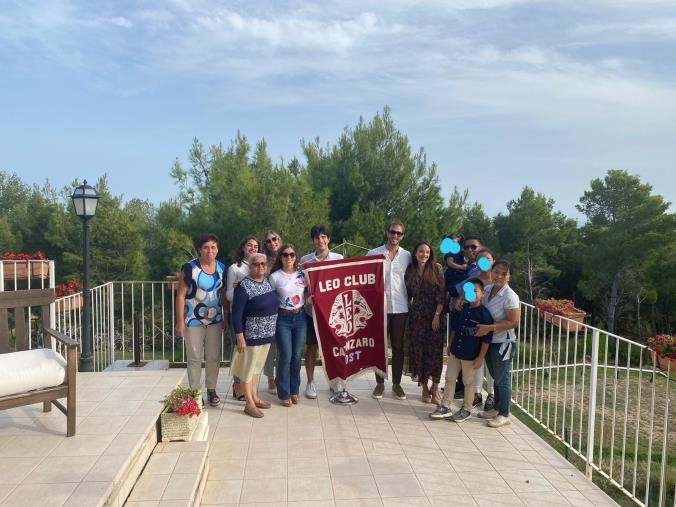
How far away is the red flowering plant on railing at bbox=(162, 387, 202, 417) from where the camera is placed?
3.42m

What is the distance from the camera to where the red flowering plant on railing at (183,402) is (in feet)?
11.2

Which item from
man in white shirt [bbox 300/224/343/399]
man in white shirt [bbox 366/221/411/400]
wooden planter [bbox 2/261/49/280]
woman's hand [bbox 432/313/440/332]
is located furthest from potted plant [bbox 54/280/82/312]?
woman's hand [bbox 432/313/440/332]

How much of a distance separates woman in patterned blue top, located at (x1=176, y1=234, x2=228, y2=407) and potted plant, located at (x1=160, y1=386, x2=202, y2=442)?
29.1 inches

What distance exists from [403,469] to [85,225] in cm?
458

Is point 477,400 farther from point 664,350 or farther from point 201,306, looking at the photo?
point 201,306

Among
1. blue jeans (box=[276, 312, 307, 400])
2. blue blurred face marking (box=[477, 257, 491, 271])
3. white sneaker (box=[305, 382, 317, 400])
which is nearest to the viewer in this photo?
blue blurred face marking (box=[477, 257, 491, 271])

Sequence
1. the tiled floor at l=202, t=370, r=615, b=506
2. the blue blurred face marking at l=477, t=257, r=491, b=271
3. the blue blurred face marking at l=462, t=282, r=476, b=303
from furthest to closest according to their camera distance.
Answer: the blue blurred face marking at l=477, t=257, r=491, b=271
the blue blurred face marking at l=462, t=282, r=476, b=303
the tiled floor at l=202, t=370, r=615, b=506

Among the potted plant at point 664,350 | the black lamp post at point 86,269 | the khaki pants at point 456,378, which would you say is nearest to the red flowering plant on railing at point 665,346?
the potted plant at point 664,350

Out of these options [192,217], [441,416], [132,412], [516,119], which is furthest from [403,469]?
[192,217]

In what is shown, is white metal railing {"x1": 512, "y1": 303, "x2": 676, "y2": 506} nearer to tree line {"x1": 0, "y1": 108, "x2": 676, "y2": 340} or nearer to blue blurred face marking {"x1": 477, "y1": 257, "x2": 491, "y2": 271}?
blue blurred face marking {"x1": 477, "y1": 257, "x2": 491, "y2": 271}

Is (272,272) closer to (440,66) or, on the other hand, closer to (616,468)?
(616,468)

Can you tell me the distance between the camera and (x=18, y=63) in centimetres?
636

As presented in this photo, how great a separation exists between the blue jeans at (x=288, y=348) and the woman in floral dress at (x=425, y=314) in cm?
94

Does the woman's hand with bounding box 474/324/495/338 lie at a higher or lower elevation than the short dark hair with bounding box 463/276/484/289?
lower
